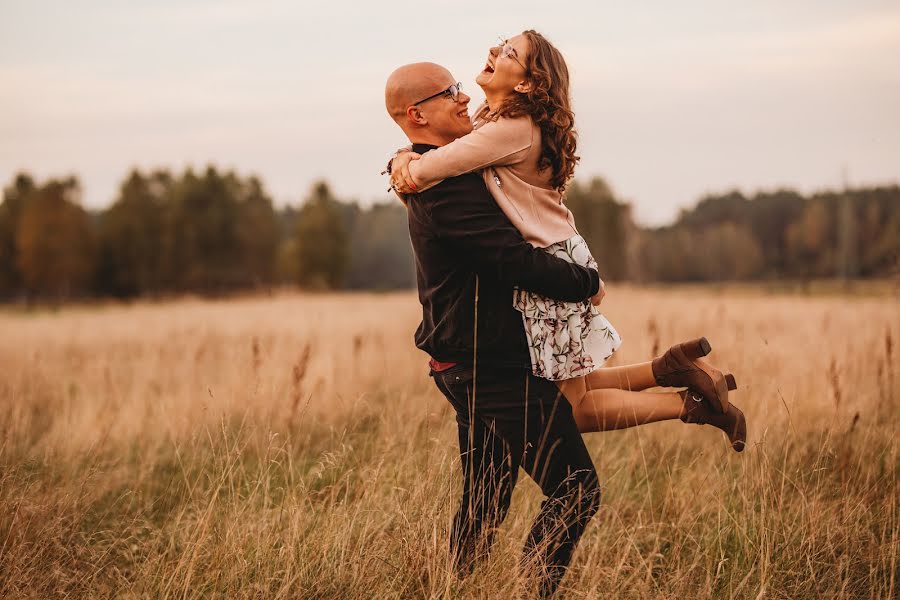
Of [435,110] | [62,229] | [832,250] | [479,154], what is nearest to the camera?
[479,154]

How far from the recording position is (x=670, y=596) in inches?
101

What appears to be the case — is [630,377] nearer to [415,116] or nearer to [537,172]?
[537,172]

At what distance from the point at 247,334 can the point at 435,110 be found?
27.0 feet

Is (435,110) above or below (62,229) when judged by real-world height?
below

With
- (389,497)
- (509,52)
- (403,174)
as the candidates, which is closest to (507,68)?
(509,52)

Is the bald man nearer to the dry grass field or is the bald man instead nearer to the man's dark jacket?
the man's dark jacket

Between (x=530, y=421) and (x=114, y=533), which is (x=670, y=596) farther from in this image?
(x=114, y=533)

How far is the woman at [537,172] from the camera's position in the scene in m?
2.25

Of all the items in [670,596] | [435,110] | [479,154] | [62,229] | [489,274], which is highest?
[62,229]

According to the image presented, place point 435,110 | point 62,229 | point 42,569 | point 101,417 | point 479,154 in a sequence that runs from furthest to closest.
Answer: point 62,229, point 101,417, point 42,569, point 435,110, point 479,154

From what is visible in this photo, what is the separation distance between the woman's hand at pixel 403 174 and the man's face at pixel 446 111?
0.47 ft

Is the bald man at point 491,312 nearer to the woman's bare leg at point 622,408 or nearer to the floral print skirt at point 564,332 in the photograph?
the floral print skirt at point 564,332

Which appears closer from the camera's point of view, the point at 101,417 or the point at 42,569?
the point at 42,569

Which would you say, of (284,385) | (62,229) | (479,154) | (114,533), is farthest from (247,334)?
(62,229)
